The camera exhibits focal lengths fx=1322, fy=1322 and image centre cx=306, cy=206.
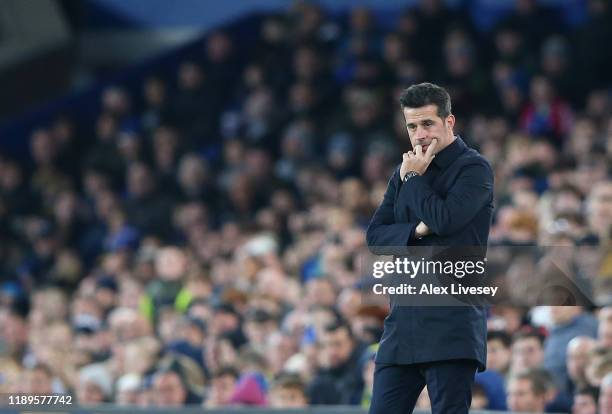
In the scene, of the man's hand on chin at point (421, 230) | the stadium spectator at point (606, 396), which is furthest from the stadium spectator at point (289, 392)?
the man's hand on chin at point (421, 230)

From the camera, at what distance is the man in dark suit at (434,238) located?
4242 mm

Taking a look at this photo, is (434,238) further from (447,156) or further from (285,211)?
(285,211)

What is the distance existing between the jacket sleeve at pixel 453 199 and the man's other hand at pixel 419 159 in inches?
1.5

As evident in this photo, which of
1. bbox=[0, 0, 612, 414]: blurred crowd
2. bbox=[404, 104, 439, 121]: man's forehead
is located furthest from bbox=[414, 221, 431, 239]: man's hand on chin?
bbox=[0, 0, 612, 414]: blurred crowd

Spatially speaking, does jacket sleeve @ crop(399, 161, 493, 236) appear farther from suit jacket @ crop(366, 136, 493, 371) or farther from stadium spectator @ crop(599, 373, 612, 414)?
stadium spectator @ crop(599, 373, 612, 414)

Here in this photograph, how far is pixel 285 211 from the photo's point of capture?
11.4 m

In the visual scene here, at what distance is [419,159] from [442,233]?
27cm

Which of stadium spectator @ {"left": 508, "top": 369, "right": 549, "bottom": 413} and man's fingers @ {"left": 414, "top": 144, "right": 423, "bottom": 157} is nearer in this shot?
man's fingers @ {"left": 414, "top": 144, "right": 423, "bottom": 157}

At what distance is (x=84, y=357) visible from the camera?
901cm

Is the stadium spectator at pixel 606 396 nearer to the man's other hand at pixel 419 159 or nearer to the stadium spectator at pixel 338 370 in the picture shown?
the stadium spectator at pixel 338 370

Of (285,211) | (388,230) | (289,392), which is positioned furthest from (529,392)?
(285,211)

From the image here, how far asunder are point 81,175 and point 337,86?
9.38 feet

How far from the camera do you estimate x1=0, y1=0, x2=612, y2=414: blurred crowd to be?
7207 millimetres

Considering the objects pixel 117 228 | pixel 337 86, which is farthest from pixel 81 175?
pixel 337 86
